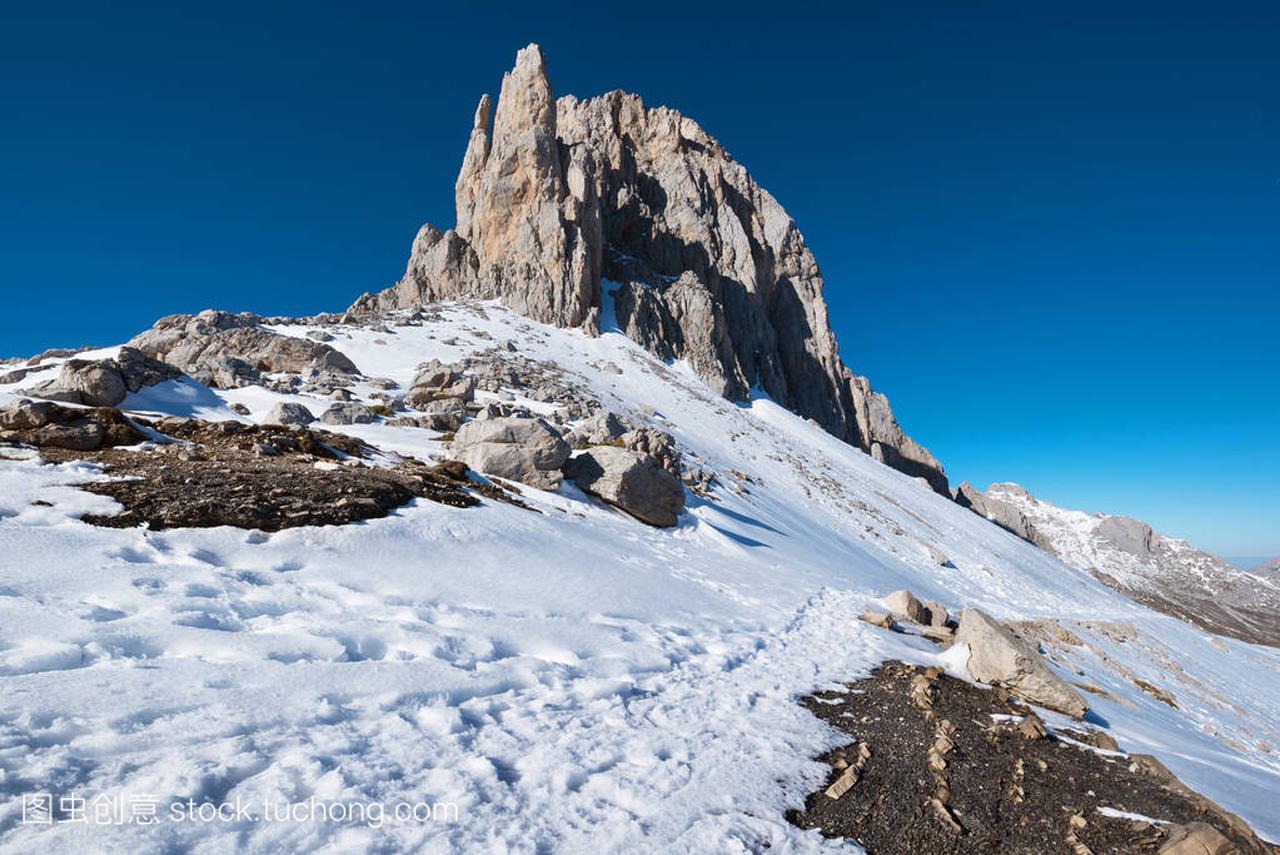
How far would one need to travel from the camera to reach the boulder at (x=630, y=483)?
57.2 feet

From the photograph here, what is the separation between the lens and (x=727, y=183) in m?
102

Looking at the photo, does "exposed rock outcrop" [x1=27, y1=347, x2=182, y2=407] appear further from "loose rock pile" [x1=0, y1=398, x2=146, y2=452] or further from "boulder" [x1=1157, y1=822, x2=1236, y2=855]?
"boulder" [x1=1157, y1=822, x2=1236, y2=855]

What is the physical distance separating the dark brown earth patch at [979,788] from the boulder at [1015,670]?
1.04 metres

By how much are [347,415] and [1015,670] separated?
20202 mm

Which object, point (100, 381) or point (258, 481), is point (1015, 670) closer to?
point (258, 481)

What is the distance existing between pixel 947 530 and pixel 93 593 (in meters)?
48.0

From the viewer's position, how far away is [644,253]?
8619 centimetres

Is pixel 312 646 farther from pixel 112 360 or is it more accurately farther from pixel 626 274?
pixel 626 274

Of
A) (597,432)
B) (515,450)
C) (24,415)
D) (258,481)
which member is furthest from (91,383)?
(597,432)

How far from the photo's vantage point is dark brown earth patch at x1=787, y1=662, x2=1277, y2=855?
5047 mm

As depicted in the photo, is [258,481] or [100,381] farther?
[100,381]

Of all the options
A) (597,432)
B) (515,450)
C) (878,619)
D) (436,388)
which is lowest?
(878,619)

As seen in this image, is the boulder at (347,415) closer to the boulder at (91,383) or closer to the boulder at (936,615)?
the boulder at (91,383)

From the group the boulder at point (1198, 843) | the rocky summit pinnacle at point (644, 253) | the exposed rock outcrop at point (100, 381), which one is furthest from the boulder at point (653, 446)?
the rocky summit pinnacle at point (644, 253)
